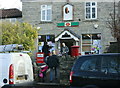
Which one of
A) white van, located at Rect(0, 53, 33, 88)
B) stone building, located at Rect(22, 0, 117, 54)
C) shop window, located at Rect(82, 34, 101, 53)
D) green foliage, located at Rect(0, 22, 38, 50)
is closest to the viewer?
white van, located at Rect(0, 53, 33, 88)

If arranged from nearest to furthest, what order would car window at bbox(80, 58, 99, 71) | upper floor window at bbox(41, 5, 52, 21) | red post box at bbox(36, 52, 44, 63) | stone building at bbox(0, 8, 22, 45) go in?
car window at bbox(80, 58, 99, 71) → red post box at bbox(36, 52, 44, 63) → upper floor window at bbox(41, 5, 52, 21) → stone building at bbox(0, 8, 22, 45)

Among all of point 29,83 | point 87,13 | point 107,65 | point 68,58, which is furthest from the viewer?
point 87,13

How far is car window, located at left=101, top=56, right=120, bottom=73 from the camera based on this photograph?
778 cm

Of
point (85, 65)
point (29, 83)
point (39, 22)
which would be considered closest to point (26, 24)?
point (39, 22)

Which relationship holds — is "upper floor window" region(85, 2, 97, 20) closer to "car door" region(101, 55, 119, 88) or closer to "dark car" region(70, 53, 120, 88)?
"dark car" region(70, 53, 120, 88)

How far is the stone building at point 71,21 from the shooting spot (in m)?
23.3

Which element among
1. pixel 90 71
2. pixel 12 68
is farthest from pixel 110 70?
pixel 12 68

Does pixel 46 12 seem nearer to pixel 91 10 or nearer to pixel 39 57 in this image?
pixel 91 10

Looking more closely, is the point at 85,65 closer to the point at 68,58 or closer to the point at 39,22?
the point at 68,58

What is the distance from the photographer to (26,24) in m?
22.7

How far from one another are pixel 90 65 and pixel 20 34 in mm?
14198

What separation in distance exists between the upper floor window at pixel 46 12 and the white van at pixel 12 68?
15.0 meters

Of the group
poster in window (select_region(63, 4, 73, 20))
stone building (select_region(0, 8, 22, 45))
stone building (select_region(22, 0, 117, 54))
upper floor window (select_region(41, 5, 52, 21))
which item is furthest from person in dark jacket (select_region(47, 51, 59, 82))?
stone building (select_region(0, 8, 22, 45))

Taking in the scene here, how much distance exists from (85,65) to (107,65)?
0.78m
